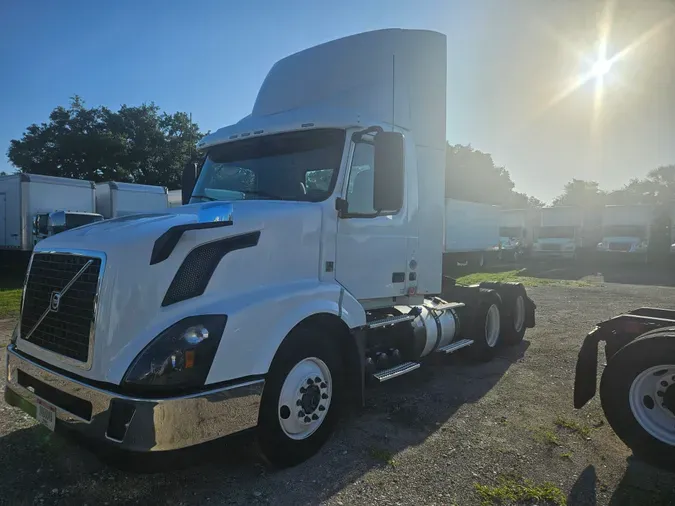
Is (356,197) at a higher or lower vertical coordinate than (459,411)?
higher

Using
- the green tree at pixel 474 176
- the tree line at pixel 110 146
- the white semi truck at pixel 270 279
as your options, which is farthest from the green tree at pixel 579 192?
the white semi truck at pixel 270 279

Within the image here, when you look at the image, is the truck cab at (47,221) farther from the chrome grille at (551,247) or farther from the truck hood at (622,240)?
the truck hood at (622,240)

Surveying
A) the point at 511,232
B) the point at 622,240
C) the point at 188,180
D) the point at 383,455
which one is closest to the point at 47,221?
the point at 188,180

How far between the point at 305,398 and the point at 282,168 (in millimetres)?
2143

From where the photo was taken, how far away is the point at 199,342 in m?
2.92

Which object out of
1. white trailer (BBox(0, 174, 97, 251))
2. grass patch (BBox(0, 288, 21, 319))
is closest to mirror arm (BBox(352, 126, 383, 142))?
grass patch (BBox(0, 288, 21, 319))

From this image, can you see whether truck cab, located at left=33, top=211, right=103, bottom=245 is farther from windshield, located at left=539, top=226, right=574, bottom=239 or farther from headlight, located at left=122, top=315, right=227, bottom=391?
windshield, located at left=539, top=226, right=574, bottom=239

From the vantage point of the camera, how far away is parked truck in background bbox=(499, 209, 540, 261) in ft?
108

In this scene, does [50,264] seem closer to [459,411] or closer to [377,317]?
[377,317]

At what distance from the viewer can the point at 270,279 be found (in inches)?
143

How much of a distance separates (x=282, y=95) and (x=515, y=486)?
4819 millimetres

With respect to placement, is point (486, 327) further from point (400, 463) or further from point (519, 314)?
point (400, 463)

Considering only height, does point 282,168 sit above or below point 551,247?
above

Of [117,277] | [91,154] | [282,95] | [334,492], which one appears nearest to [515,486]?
[334,492]
